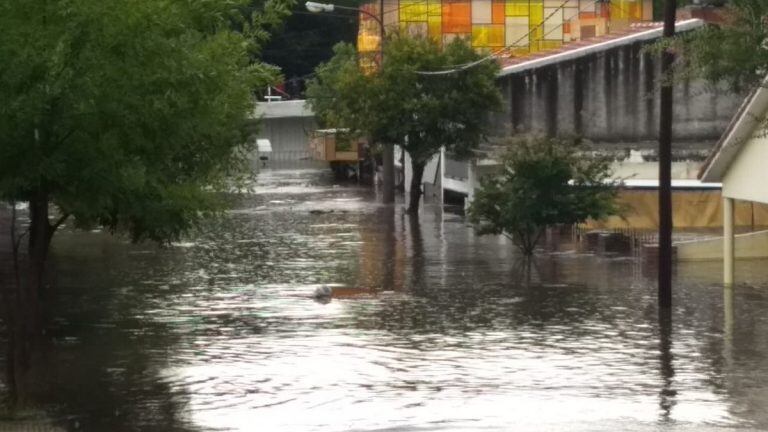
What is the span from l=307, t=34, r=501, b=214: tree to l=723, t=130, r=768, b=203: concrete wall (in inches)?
838

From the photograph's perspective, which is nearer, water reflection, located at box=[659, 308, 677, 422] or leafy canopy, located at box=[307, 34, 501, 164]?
water reflection, located at box=[659, 308, 677, 422]

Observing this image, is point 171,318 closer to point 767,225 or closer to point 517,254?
point 517,254

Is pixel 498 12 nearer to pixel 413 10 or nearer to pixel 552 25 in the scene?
pixel 552 25

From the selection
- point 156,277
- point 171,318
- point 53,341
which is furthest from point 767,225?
point 53,341

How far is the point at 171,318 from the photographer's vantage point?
2484 centimetres

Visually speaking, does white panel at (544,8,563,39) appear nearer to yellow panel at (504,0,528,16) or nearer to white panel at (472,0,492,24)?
yellow panel at (504,0,528,16)

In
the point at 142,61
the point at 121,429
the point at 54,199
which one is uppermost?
the point at 142,61

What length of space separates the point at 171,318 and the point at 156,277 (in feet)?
23.7

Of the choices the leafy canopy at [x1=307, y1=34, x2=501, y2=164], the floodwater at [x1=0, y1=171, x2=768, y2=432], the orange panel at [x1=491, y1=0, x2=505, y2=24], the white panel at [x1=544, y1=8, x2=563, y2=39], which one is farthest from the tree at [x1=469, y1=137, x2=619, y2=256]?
the white panel at [x1=544, y1=8, x2=563, y2=39]

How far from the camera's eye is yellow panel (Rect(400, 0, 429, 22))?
71688 mm

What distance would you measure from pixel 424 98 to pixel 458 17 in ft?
85.1

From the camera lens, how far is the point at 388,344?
70.7 ft

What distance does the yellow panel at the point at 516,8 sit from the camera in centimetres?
7525

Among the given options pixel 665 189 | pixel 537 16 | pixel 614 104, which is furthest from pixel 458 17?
pixel 665 189
